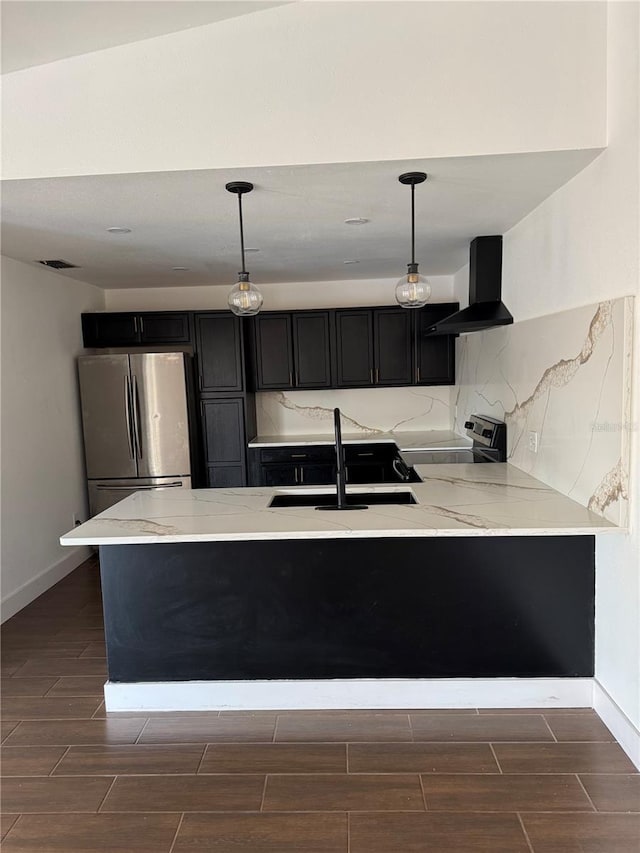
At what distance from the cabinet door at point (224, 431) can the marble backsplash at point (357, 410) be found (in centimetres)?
53

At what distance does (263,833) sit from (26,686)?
162 centimetres

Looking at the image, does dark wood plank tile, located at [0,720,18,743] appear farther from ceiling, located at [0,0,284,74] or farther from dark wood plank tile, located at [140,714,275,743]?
ceiling, located at [0,0,284,74]

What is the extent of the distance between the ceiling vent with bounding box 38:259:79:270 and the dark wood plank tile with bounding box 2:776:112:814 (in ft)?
10.2

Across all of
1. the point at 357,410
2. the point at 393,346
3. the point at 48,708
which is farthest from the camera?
the point at 357,410

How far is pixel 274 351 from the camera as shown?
5.29 m

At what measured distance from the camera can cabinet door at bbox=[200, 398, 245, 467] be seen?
5.17m

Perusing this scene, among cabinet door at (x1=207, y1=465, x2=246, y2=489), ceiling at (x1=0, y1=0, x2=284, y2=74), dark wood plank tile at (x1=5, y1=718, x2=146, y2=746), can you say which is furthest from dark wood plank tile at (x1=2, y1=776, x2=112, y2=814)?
cabinet door at (x1=207, y1=465, x2=246, y2=489)

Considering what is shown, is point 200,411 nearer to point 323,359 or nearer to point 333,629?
point 323,359

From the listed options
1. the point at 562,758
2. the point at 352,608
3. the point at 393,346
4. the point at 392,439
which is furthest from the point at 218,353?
the point at 562,758

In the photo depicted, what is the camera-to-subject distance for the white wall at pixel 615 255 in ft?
6.86

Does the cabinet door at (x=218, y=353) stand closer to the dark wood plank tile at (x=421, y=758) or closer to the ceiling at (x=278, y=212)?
the ceiling at (x=278, y=212)

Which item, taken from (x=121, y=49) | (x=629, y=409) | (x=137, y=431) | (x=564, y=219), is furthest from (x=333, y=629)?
(x=137, y=431)

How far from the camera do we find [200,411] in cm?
516

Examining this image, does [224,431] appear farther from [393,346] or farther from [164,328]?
[393,346]
